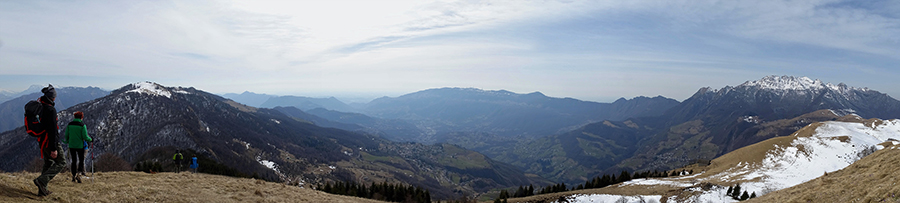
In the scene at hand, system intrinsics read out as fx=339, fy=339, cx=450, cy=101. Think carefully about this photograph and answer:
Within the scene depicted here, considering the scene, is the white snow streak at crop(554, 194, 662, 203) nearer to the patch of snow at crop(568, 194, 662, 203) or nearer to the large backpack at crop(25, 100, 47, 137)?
the patch of snow at crop(568, 194, 662, 203)

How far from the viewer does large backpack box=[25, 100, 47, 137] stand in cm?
1271

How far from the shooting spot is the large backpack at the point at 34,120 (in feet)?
41.7

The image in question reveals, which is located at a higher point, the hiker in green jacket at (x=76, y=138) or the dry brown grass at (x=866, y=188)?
the hiker in green jacket at (x=76, y=138)

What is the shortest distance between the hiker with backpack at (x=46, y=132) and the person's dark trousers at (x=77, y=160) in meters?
1.93

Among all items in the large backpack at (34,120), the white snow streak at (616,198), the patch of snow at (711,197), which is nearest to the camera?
the large backpack at (34,120)

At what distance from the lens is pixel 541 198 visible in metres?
48.7

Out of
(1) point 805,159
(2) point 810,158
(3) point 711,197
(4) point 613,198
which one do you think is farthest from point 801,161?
(4) point 613,198

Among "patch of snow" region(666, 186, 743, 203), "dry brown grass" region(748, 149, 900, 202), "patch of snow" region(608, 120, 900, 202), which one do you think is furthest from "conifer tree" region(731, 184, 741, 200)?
"dry brown grass" region(748, 149, 900, 202)

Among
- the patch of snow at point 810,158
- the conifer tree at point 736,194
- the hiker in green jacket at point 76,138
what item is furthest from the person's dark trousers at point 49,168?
the patch of snow at point 810,158

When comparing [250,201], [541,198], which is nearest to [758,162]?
[541,198]

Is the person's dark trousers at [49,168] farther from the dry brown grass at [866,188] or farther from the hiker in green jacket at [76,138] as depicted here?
the dry brown grass at [866,188]

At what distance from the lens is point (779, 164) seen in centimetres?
8000

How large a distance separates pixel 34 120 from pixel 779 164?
116 meters

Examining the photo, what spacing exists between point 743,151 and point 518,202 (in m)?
87.9
